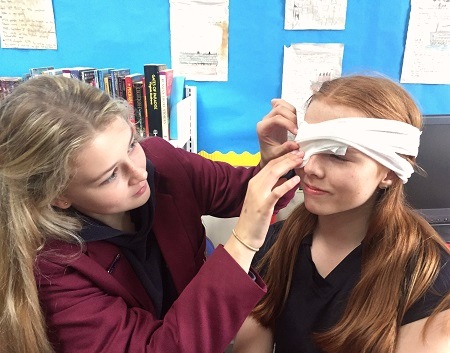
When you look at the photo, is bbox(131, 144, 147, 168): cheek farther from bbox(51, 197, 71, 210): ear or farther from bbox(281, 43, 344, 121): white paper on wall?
bbox(281, 43, 344, 121): white paper on wall

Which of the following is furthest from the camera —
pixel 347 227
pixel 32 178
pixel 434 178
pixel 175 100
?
pixel 175 100

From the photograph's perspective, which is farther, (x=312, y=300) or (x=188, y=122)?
(x=188, y=122)

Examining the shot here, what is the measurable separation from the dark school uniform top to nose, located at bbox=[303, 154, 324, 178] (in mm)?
212

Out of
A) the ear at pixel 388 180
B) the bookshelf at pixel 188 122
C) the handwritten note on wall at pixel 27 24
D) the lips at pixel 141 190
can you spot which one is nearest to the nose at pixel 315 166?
the ear at pixel 388 180

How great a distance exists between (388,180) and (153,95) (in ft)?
3.11

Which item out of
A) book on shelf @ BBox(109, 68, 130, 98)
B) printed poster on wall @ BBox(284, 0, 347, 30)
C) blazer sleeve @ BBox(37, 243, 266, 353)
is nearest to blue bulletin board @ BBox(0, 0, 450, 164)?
printed poster on wall @ BBox(284, 0, 347, 30)

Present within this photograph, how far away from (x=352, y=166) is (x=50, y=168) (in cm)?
56

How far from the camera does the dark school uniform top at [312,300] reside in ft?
2.69

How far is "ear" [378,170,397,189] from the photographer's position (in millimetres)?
761

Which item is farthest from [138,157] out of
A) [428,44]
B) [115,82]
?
[428,44]

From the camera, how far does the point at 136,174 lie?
0.74m

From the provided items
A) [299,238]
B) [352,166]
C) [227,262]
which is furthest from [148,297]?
[352,166]

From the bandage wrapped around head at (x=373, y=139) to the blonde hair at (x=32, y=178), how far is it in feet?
1.36

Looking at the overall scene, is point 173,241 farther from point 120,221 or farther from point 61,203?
point 61,203
